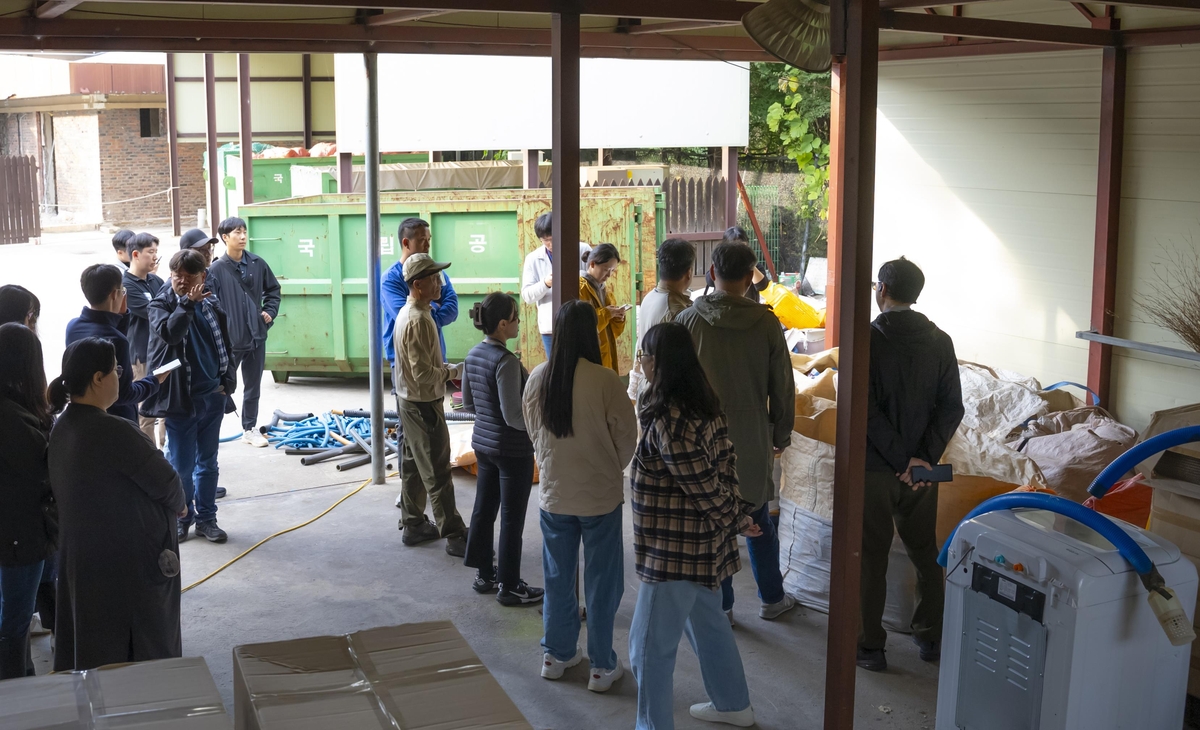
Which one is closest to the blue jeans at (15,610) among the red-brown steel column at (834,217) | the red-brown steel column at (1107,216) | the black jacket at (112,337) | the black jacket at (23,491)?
the black jacket at (23,491)

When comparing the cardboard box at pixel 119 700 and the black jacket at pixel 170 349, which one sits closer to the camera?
the cardboard box at pixel 119 700

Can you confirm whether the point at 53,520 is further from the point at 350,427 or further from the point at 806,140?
the point at 806,140

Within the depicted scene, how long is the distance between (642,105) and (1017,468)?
24.5ft

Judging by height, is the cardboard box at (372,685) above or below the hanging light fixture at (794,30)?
below

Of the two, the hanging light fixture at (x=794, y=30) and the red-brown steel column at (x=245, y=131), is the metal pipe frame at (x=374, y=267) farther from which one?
the red-brown steel column at (x=245, y=131)

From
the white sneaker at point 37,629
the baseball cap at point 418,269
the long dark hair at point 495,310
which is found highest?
the baseball cap at point 418,269

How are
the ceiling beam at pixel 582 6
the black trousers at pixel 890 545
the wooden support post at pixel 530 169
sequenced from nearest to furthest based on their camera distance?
1. the ceiling beam at pixel 582 6
2. the black trousers at pixel 890 545
3. the wooden support post at pixel 530 169

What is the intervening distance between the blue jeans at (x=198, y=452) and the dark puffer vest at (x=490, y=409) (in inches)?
74.8

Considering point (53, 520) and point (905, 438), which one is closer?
point (53, 520)

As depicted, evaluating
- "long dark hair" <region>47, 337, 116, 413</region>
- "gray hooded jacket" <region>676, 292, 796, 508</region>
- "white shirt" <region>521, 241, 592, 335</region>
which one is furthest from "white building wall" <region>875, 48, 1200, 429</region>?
"long dark hair" <region>47, 337, 116, 413</region>

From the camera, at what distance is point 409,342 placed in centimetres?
629

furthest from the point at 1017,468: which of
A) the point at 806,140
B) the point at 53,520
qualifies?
the point at 806,140

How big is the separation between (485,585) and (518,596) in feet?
0.82

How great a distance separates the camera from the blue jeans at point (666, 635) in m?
4.07
